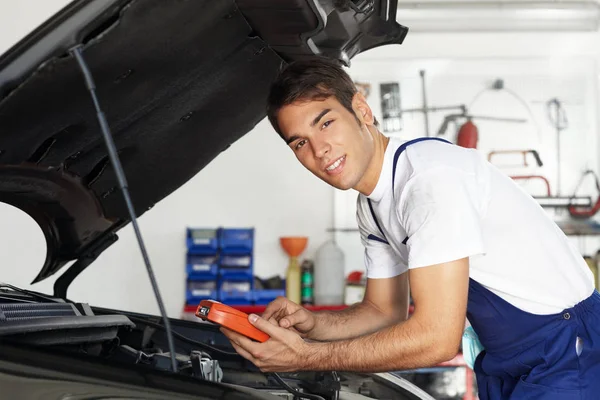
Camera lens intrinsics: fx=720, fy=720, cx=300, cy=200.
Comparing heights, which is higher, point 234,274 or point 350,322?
point 350,322

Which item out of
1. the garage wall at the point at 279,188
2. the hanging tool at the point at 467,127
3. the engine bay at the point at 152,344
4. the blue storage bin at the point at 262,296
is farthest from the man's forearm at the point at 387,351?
the hanging tool at the point at 467,127

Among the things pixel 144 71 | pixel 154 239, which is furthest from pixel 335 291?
pixel 144 71

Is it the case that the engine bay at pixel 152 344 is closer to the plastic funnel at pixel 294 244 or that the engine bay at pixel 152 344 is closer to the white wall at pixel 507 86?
the plastic funnel at pixel 294 244

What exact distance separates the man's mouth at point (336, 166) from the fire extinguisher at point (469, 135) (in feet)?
10.2

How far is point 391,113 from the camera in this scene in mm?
4590

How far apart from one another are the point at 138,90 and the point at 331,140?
1.28 ft

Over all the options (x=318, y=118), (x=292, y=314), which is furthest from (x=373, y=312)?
(x=318, y=118)

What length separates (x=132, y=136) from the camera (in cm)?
146

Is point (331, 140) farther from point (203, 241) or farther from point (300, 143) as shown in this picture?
point (203, 241)

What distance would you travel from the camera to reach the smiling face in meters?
1.44

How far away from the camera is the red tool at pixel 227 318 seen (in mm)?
1234

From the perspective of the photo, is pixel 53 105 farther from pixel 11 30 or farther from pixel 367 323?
pixel 11 30

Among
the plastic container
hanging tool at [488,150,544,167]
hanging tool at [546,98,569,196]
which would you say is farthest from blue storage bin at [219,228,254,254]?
hanging tool at [546,98,569,196]

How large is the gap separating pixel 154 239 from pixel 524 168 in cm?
235
